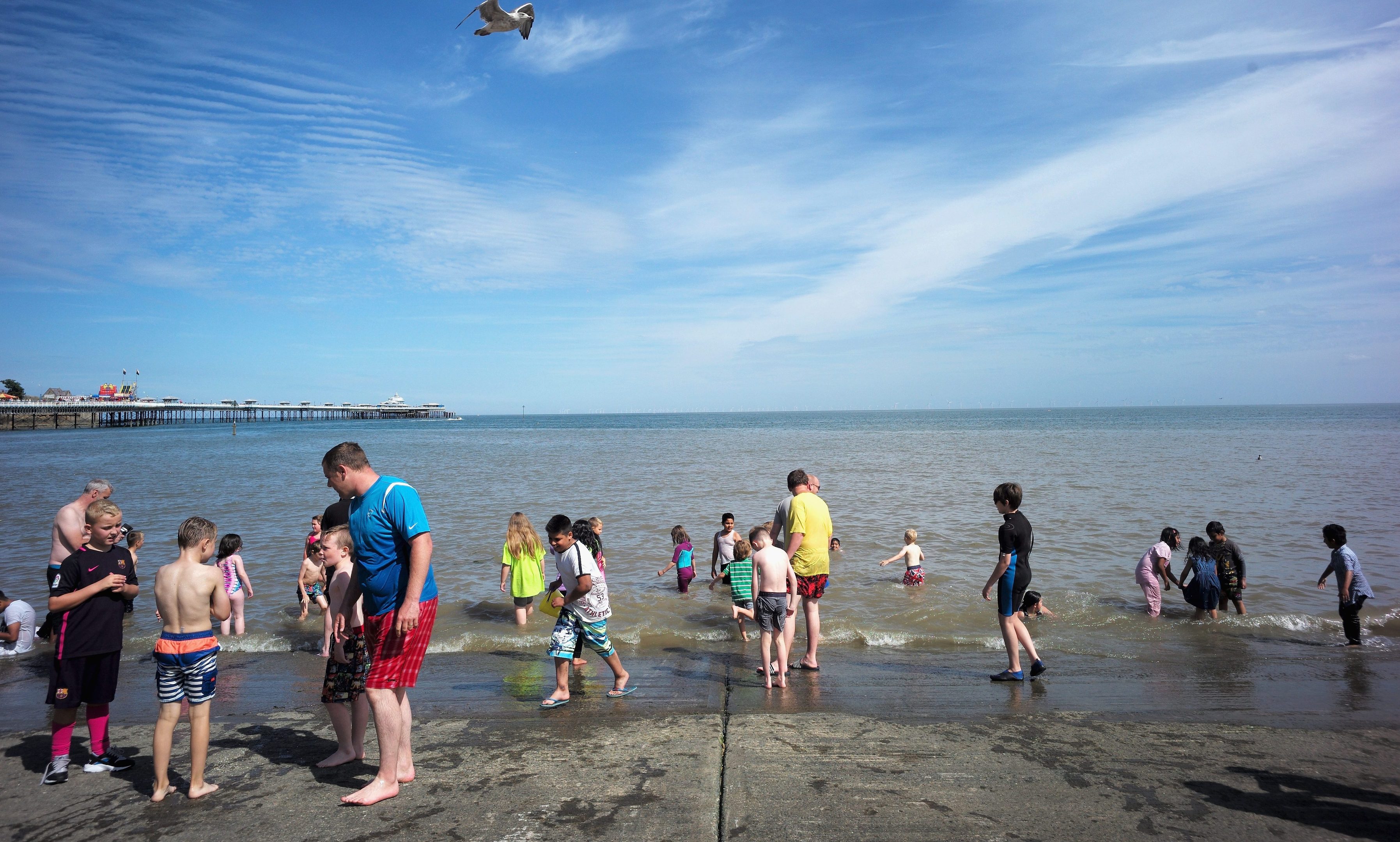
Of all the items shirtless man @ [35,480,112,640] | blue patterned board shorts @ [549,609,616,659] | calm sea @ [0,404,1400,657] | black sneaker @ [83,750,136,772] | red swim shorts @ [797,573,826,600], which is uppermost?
shirtless man @ [35,480,112,640]

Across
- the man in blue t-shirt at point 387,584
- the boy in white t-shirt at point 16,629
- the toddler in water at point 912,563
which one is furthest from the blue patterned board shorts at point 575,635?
the toddler in water at point 912,563

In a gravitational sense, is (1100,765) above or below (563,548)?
below

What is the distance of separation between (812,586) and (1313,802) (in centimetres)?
376

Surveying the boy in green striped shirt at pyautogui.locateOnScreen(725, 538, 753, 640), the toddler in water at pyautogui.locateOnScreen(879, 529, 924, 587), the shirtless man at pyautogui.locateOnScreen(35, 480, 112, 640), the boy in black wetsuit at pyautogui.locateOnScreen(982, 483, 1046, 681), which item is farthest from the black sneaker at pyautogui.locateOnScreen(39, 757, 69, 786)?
the toddler in water at pyautogui.locateOnScreen(879, 529, 924, 587)

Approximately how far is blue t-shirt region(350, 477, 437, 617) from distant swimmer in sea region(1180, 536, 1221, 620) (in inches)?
390

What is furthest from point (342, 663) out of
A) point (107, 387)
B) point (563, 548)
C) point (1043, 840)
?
point (107, 387)

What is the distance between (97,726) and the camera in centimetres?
464

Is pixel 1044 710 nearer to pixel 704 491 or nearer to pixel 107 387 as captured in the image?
pixel 704 491

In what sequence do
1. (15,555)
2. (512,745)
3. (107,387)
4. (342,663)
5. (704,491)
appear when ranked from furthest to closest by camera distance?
1. (107,387)
2. (704,491)
3. (15,555)
4. (512,745)
5. (342,663)

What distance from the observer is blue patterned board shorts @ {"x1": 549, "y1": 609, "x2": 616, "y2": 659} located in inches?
230

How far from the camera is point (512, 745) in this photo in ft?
16.3

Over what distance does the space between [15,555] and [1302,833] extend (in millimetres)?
19702

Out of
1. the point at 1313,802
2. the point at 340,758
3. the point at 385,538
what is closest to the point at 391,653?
the point at 385,538

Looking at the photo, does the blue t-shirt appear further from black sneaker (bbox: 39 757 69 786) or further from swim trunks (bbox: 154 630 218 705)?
black sneaker (bbox: 39 757 69 786)
